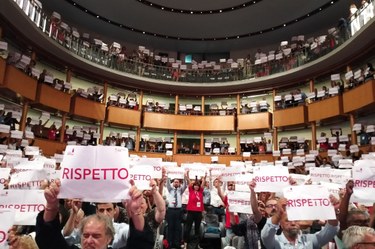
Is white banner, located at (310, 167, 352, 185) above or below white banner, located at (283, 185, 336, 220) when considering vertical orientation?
above

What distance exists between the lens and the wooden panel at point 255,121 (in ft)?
57.1

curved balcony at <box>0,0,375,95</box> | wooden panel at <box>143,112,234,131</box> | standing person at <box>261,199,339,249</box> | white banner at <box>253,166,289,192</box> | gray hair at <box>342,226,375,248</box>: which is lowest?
standing person at <box>261,199,339,249</box>

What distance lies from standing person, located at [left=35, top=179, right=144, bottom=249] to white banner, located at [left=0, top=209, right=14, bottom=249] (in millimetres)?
631

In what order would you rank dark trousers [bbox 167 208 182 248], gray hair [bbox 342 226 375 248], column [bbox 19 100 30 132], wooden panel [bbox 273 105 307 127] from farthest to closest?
wooden panel [bbox 273 105 307 127] < column [bbox 19 100 30 132] < dark trousers [bbox 167 208 182 248] < gray hair [bbox 342 226 375 248]

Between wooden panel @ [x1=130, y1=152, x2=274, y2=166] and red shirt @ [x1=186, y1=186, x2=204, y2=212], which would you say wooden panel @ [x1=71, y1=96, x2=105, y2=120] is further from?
red shirt @ [x1=186, y1=186, x2=204, y2=212]

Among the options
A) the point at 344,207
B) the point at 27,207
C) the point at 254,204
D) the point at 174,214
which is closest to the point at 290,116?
the point at 174,214

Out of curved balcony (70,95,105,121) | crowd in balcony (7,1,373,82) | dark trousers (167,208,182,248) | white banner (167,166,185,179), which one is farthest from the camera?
curved balcony (70,95,105,121)

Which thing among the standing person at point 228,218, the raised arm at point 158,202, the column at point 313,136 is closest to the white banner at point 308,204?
the raised arm at point 158,202

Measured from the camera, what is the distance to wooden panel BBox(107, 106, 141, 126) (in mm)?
17375

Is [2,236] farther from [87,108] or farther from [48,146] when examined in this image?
[87,108]

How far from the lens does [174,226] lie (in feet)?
24.2

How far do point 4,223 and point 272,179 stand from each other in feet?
10.7

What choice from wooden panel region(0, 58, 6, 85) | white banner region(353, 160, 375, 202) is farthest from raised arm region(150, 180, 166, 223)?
wooden panel region(0, 58, 6, 85)

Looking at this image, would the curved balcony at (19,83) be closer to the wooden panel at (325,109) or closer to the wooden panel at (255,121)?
the wooden panel at (255,121)
